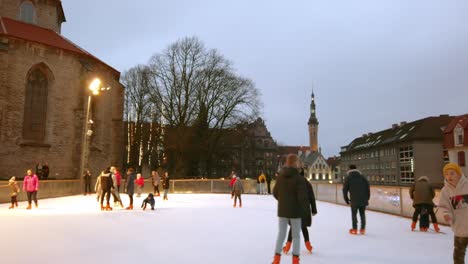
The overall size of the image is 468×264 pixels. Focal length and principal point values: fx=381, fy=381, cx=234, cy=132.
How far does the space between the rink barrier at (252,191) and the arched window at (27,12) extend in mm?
18582

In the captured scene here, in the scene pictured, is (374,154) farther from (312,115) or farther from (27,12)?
(312,115)

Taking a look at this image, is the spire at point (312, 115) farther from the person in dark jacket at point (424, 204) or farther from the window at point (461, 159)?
the person in dark jacket at point (424, 204)

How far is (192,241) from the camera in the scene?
27.1 feet

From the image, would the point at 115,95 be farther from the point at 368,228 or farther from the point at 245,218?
the point at 368,228

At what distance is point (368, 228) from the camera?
1080 cm

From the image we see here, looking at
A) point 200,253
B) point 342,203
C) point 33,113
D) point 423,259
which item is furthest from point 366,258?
point 33,113

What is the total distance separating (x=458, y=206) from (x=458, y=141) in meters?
51.9

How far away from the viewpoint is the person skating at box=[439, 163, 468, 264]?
197 inches

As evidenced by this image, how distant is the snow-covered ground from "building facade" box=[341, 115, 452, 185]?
48567mm

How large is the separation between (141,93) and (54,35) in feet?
48.2

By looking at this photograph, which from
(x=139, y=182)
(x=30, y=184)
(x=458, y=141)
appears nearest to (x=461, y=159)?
(x=458, y=141)

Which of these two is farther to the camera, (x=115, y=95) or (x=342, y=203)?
(x=115, y=95)

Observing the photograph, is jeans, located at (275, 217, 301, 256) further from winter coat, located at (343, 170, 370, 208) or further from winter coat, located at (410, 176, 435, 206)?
winter coat, located at (410, 176, 435, 206)

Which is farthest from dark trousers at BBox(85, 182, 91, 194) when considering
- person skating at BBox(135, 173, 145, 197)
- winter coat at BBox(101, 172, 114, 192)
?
winter coat at BBox(101, 172, 114, 192)
